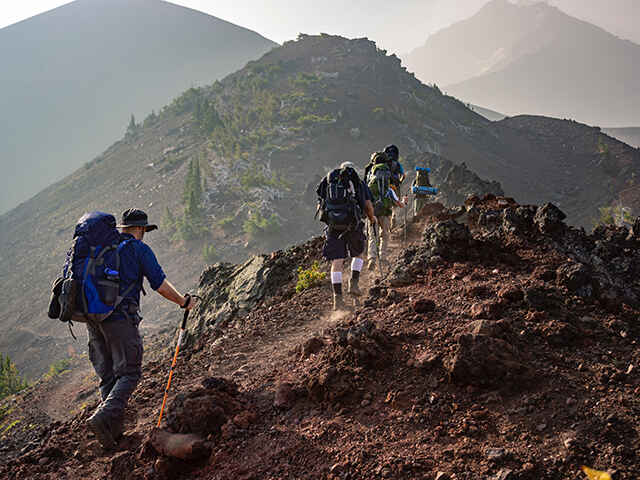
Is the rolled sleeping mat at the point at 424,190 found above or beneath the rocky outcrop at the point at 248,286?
above

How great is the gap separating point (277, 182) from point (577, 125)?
41039mm

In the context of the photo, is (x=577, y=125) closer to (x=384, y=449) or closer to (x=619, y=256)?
(x=619, y=256)

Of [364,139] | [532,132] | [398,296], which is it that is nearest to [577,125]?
[532,132]

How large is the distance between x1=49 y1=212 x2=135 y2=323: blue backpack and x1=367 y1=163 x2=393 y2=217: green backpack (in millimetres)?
4668

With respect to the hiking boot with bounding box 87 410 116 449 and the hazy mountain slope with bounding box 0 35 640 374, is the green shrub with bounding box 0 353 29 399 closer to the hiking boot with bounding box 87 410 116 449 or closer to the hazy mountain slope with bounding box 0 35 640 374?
the hazy mountain slope with bounding box 0 35 640 374

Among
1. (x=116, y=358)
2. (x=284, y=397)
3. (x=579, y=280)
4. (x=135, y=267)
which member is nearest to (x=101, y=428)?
(x=116, y=358)

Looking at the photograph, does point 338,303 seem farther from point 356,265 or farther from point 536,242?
point 536,242

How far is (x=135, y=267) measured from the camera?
11.6ft

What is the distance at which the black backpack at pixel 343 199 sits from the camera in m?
5.38

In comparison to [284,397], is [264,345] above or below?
below

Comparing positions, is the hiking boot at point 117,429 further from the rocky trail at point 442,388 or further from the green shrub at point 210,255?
the green shrub at point 210,255

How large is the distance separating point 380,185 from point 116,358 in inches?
199

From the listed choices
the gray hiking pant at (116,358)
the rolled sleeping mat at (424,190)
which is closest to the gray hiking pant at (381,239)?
the rolled sleeping mat at (424,190)

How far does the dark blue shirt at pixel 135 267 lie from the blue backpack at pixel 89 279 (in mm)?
66
